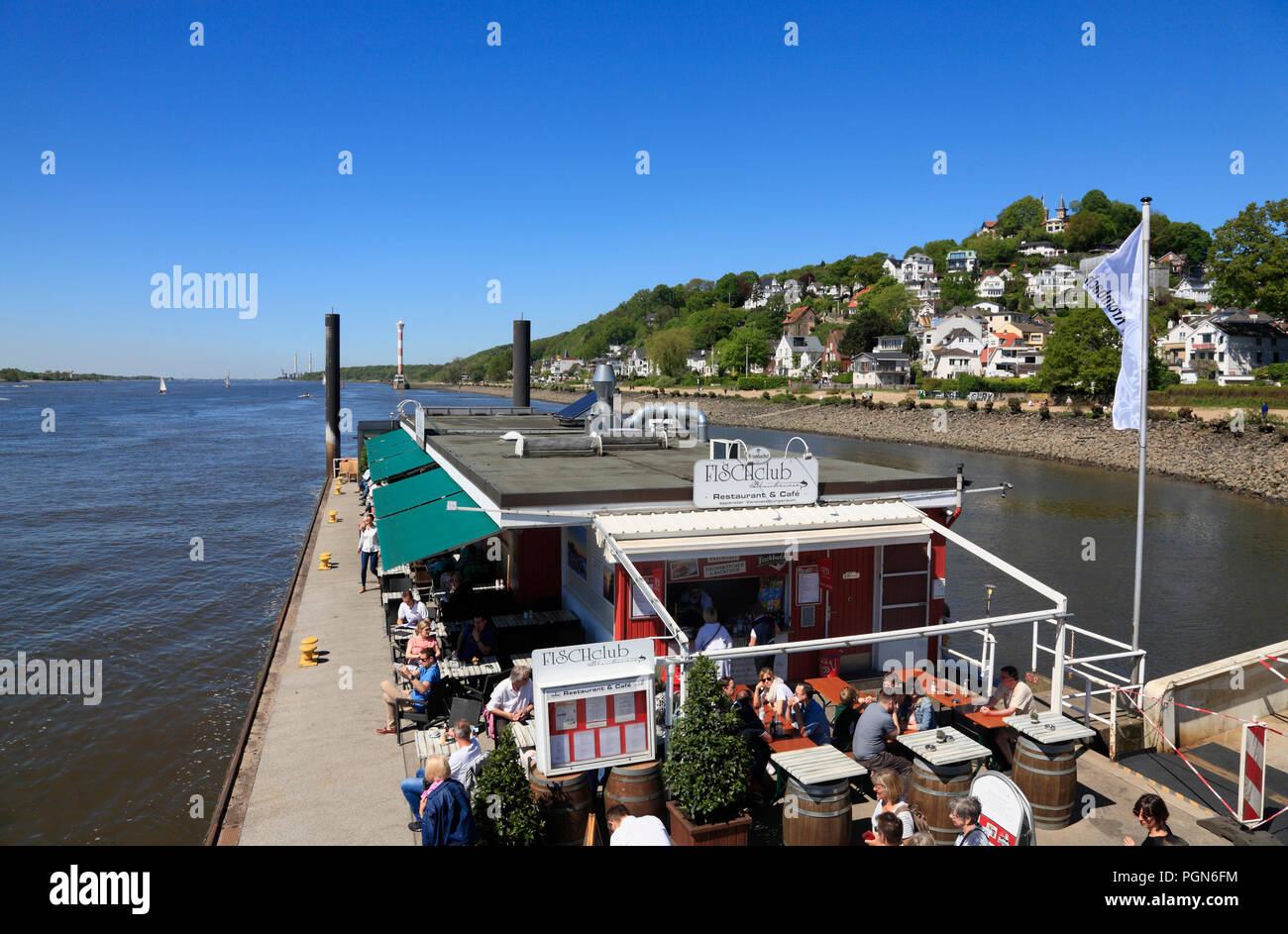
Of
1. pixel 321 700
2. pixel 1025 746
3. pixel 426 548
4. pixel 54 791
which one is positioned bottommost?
pixel 54 791

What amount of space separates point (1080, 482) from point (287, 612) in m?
46.3

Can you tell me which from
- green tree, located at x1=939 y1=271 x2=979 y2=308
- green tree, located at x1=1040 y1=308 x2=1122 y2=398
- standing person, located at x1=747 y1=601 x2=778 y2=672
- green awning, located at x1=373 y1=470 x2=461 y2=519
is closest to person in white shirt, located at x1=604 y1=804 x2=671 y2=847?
standing person, located at x1=747 y1=601 x2=778 y2=672

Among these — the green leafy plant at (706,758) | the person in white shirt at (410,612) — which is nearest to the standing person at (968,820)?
the green leafy plant at (706,758)

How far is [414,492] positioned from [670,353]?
147m

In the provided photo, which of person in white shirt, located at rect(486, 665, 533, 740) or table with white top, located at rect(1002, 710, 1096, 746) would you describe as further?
person in white shirt, located at rect(486, 665, 533, 740)

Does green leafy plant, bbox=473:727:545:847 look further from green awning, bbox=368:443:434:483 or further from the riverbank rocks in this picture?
the riverbank rocks

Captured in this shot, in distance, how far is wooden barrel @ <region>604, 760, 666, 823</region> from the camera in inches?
289

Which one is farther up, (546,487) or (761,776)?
(546,487)

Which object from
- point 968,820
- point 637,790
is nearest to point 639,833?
point 637,790

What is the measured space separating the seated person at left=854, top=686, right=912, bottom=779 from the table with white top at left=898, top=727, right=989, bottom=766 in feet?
0.62
